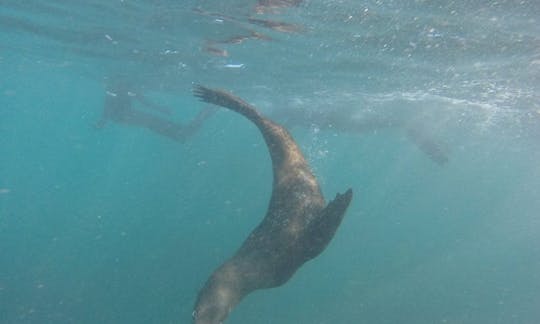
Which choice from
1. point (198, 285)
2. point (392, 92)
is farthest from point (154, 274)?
point (392, 92)

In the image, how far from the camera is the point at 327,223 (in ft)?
14.9

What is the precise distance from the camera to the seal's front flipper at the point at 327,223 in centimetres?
443

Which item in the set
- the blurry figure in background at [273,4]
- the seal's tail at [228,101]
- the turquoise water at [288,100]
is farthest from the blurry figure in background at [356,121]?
the seal's tail at [228,101]

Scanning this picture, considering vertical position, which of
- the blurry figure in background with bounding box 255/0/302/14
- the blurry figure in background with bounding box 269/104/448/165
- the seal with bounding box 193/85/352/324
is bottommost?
the blurry figure in background with bounding box 269/104/448/165

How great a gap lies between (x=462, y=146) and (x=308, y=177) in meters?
53.9

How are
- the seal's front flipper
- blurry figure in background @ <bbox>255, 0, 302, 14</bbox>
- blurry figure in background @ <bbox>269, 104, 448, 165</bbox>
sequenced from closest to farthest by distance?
1. the seal's front flipper
2. blurry figure in background @ <bbox>255, 0, 302, 14</bbox>
3. blurry figure in background @ <bbox>269, 104, 448, 165</bbox>

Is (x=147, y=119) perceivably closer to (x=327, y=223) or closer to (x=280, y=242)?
(x=280, y=242)

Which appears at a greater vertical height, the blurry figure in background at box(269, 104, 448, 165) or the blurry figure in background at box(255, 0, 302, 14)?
the blurry figure in background at box(255, 0, 302, 14)

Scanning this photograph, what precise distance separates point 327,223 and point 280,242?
2.30 ft

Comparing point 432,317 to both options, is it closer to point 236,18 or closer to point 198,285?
point 198,285

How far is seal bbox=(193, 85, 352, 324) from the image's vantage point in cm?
459

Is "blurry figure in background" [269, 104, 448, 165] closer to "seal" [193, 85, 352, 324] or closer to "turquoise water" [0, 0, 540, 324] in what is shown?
"turquoise water" [0, 0, 540, 324]

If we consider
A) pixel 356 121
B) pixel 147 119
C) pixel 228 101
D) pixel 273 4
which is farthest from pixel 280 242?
pixel 356 121

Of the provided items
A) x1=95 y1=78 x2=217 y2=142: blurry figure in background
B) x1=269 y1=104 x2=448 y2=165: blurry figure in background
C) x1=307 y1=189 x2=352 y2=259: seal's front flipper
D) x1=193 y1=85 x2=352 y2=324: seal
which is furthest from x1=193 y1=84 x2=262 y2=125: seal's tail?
x1=269 y1=104 x2=448 y2=165: blurry figure in background
